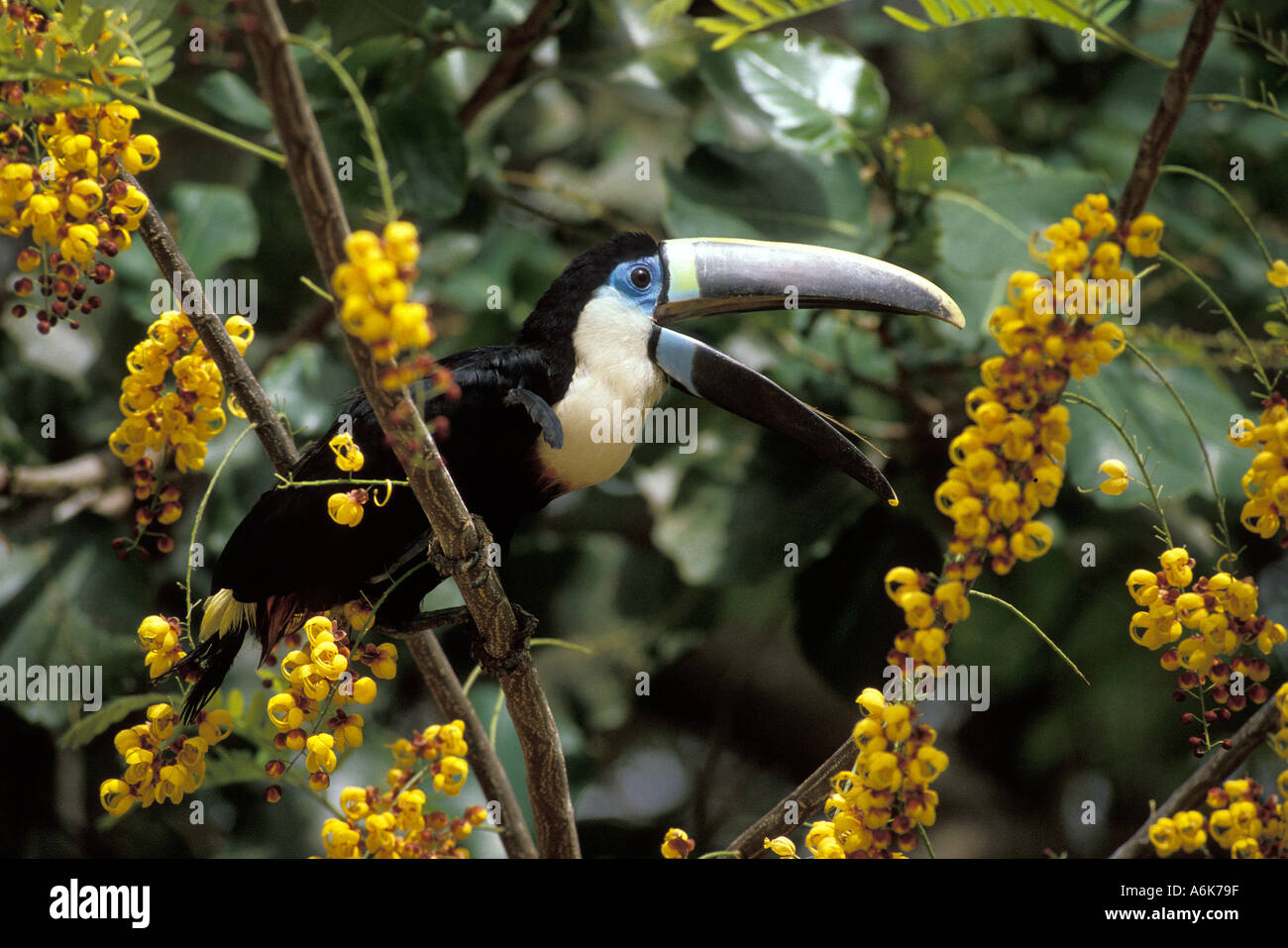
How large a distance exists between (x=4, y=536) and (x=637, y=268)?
4.62 ft

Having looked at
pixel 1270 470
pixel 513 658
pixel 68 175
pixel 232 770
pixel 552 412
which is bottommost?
pixel 232 770

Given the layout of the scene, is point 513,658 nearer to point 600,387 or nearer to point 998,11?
point 600,387

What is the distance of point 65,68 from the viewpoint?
3.61 ft

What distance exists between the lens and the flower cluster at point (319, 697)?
113 cm

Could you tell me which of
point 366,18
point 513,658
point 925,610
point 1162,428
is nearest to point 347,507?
point 513,658

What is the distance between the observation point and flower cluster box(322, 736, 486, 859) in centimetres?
116

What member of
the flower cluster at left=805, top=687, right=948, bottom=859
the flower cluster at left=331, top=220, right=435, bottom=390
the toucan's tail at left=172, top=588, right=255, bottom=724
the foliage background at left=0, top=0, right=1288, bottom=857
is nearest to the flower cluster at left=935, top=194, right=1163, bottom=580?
the flower cluster at left=805, top=687, right=948, bottom=859

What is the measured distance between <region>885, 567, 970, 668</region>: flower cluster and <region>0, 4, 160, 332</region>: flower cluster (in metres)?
0.82

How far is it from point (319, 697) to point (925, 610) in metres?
0.54

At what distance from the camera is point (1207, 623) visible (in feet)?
3.69

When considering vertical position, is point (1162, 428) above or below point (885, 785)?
above

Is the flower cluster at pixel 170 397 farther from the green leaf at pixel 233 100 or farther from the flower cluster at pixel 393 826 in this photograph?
the green leaf at pixel 233 100

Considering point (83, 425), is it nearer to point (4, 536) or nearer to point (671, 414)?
point (4, 536)
